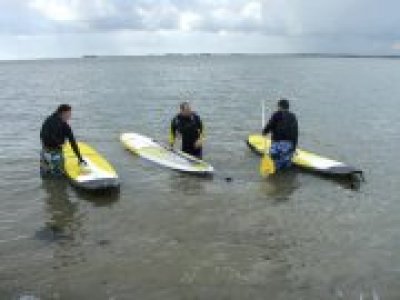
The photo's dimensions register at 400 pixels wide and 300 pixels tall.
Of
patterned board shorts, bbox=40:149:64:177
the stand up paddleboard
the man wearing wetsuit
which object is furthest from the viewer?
the stand up paddleboard

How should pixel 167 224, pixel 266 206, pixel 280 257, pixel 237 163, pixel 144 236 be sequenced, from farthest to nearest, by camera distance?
pixel 237 163 < pixel 266 206 < pixel 167 224 < pixel 144 236 < pixel 280 257

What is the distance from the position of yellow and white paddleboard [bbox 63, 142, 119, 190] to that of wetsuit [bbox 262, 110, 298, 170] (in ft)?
14.3

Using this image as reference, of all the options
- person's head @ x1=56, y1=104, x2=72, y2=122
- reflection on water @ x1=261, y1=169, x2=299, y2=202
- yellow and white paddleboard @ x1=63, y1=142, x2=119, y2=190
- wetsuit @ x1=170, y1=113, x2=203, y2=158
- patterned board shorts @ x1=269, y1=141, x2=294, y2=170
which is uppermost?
person's head @ x1=56, y1=104, x2=72, y2=122

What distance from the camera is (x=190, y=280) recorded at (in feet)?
30.3

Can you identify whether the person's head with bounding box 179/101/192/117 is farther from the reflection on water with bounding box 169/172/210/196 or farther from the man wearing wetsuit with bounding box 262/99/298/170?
the man wearing wetsuit with bounding box 262/99/298/170

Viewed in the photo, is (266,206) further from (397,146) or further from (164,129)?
(164,129)

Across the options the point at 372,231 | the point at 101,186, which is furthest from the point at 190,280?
the point at 101,186

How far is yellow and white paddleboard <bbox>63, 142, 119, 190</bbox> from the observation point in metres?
14.2

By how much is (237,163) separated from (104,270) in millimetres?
9277

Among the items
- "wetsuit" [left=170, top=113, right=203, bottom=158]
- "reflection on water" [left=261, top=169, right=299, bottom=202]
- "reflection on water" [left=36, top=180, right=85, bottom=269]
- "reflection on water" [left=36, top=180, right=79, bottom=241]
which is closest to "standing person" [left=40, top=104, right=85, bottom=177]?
"reflection on water" [left=36, top=180, right=79, bottom=241]

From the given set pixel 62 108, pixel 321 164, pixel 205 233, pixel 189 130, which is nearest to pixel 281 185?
pixel 321 164

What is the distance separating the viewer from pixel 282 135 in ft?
52.3

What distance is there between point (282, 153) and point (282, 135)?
695mm

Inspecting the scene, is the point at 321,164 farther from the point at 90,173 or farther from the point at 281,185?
the point at 90,173
